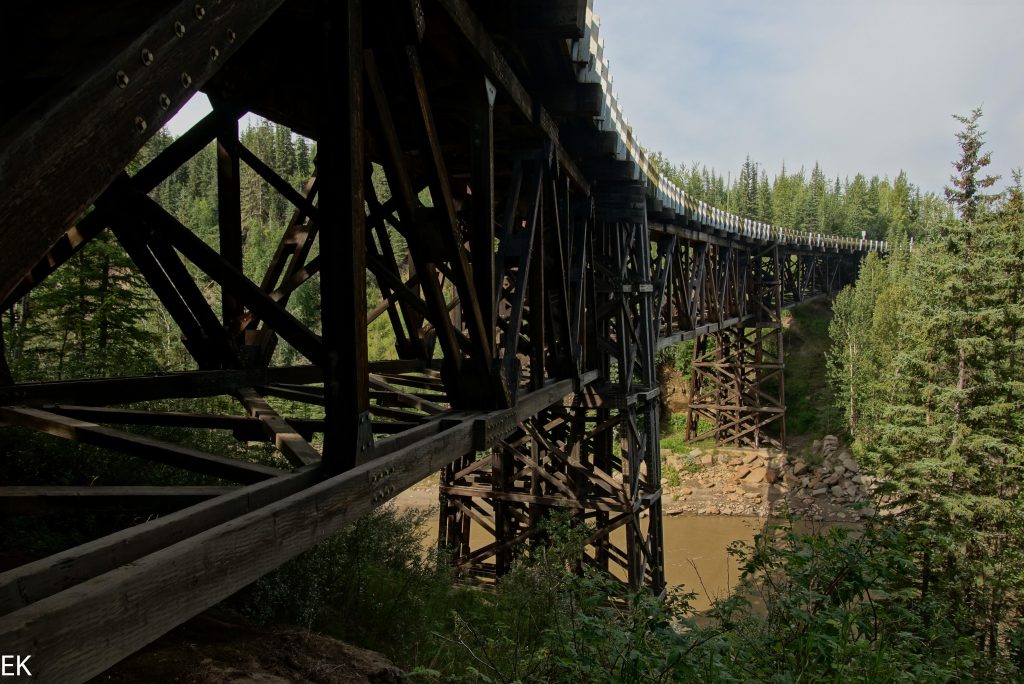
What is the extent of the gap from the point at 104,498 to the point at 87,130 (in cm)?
150

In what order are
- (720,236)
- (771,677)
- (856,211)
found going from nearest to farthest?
(771,677) → (720,236) → (856,211)

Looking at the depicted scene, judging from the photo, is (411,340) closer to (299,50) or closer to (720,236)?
(299,50)

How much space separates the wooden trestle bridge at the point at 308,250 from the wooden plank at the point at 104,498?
0.04ft

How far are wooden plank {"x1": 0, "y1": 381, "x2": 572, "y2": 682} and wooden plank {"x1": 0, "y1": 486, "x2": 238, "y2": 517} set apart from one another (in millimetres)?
281

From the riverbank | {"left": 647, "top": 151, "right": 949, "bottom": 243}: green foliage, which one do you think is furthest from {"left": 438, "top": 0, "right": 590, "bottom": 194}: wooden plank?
{"left": 647, "top": 151, "right": 949, "bottom": 243}: green foliage

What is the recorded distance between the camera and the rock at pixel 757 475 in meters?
24.4

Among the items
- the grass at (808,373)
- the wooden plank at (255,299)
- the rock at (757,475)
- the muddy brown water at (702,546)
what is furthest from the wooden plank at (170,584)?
the grass at (808,373)

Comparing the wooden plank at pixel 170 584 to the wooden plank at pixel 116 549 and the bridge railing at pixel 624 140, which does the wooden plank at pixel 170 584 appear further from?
the bridge railing at pixel 624 140

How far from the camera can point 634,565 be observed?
28.4ft

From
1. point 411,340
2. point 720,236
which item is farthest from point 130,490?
point 720,236

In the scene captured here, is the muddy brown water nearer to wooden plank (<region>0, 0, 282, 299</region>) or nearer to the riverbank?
the riverbank

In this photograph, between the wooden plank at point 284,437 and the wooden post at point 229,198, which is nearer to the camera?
the wooden plank at point 284,437

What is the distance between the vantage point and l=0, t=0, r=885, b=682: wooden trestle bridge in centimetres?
145

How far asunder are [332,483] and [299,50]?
2.97m
